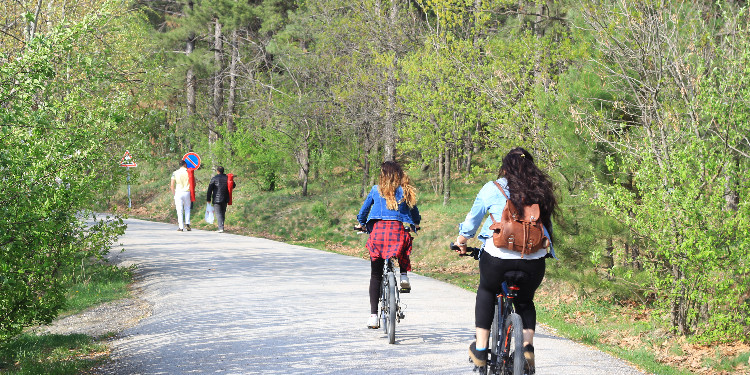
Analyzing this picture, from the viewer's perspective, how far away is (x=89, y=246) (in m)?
11.5

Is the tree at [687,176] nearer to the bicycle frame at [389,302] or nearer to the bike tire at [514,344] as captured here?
the bicycle frame at [389,302]

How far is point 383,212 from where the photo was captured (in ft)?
26.0

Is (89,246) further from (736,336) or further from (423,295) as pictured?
(736,336)

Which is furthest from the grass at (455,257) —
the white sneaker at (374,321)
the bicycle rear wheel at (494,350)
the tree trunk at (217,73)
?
the tree trunk at (217,73)

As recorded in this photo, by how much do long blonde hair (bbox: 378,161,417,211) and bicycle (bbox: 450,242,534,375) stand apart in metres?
2.40

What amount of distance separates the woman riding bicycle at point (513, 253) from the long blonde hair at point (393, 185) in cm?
242

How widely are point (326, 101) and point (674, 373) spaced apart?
76.2 ft

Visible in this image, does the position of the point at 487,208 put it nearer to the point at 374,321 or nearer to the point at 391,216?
the point at 391,216

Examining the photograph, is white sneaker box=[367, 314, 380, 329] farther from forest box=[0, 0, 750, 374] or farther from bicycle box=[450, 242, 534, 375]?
bicycle box=[450, 242, 534, 375]

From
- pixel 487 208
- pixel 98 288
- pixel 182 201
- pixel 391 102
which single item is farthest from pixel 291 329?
pixel 391 102

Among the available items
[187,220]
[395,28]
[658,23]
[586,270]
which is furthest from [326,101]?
[658,23]

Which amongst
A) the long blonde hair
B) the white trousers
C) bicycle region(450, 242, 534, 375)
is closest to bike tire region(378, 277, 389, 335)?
the long blonde hair

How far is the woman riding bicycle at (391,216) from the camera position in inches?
310

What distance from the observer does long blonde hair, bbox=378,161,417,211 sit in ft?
26.0
